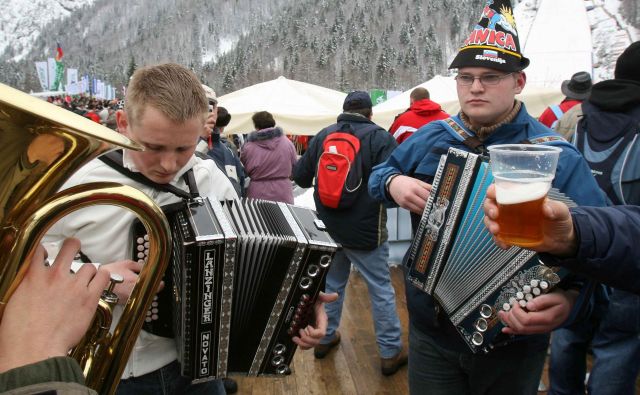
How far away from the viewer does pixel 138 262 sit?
142 centimetres

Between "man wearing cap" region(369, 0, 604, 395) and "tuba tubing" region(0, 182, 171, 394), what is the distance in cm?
99

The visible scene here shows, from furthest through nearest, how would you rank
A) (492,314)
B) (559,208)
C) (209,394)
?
(209,394) → (492,314) → (559,208)

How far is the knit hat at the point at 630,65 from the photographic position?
7.86ft

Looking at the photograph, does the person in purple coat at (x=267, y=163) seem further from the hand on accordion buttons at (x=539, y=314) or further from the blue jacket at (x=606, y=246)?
the blue jacket at (x=606, y=246)

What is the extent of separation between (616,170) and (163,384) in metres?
2.29

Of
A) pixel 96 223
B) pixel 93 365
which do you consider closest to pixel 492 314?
pixel 93 365

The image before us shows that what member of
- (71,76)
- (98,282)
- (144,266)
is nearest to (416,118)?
(144,266)

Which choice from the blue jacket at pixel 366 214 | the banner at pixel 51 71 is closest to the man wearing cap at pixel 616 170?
the blue jacket at pixel 366 214

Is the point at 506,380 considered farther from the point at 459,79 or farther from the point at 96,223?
the point at 96,223

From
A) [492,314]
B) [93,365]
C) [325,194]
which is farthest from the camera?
[325,194]

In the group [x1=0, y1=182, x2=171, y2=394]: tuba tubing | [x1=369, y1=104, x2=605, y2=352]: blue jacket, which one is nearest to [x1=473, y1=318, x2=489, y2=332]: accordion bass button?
[x1=369, y1=104, x2=605, y2=352]: blue jacket

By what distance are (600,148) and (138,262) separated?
230cm

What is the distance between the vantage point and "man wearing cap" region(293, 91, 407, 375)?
3.48 m

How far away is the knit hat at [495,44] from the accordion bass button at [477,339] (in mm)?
983
